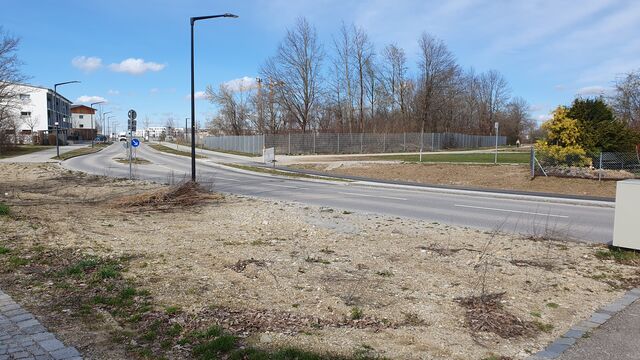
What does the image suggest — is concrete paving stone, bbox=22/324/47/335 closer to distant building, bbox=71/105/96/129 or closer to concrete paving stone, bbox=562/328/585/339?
concrete paving stone, bbox=562/328/585/339

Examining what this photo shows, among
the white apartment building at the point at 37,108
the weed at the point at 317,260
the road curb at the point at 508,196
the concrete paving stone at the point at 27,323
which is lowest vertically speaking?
the road curb at the point at 508,196

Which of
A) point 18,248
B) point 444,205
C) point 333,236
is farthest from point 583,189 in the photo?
point 18,248

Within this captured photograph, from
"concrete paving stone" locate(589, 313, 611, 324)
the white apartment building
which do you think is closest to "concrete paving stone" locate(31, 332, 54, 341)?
"concrete paving stone" locate(589, 313, 611, 324)

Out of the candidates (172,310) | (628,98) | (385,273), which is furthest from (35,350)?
(628,98)

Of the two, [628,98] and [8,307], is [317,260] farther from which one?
[628,98]

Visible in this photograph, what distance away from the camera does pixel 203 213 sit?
12.0 meters

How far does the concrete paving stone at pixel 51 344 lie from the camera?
4012 millimetres

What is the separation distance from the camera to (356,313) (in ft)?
16.2

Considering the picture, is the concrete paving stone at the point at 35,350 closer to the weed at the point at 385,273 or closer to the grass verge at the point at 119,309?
the grass verge at the point at 119,309

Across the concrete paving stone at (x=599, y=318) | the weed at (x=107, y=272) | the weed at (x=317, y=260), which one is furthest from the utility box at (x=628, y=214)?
the weed at (x=107, y=272)

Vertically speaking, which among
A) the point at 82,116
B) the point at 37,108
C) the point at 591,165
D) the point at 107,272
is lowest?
the point at 107,272

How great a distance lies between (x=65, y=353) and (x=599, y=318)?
5.16 metres

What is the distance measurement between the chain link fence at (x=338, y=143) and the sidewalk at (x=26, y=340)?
41.7 metres

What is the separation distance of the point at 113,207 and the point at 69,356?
368 inches
